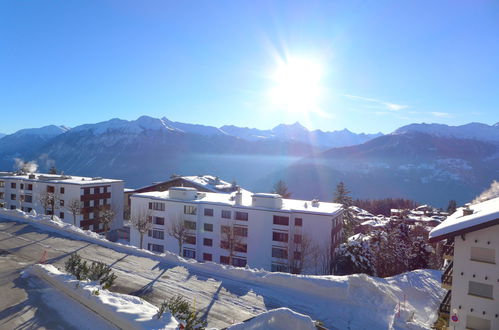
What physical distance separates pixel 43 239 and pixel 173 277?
16.2 metres

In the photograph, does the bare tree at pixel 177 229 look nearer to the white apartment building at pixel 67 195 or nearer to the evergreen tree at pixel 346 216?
the white apartment building at pixel 67 195

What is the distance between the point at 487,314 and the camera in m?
14.2

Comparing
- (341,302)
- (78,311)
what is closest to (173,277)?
(78,311)

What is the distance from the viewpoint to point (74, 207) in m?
51.6

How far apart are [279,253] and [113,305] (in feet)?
97.4

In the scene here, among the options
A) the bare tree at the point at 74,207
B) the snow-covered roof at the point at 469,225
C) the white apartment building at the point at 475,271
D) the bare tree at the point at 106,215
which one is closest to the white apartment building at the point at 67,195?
the bare tree at the point at 106,215

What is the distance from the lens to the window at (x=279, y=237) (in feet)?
131

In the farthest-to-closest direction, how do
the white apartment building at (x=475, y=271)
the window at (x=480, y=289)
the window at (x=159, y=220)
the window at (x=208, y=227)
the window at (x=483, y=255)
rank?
the window at (x=159, y=220) < the window at (x=208, y=227) < the window at (x=480, y=289) < the window at (x=483, y=255) < the white apartment building at (x=475, y=271)

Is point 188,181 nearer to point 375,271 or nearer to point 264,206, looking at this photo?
point 264,206

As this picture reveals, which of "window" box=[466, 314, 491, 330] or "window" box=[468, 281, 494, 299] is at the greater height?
"window" box=[468, 281, 494, 299]

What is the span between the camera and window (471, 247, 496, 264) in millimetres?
14164

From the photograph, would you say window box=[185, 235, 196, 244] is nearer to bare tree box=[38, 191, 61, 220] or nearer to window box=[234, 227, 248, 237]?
window box=[234, 227, 248, 237]

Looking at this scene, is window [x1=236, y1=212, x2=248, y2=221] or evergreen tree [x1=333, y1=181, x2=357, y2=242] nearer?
window [x1=236, y1=212, x2=248, y2=221]

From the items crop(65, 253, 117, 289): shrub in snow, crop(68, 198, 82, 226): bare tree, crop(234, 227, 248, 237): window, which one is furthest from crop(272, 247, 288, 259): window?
crop(68, 198, 82, 226): bare tree
